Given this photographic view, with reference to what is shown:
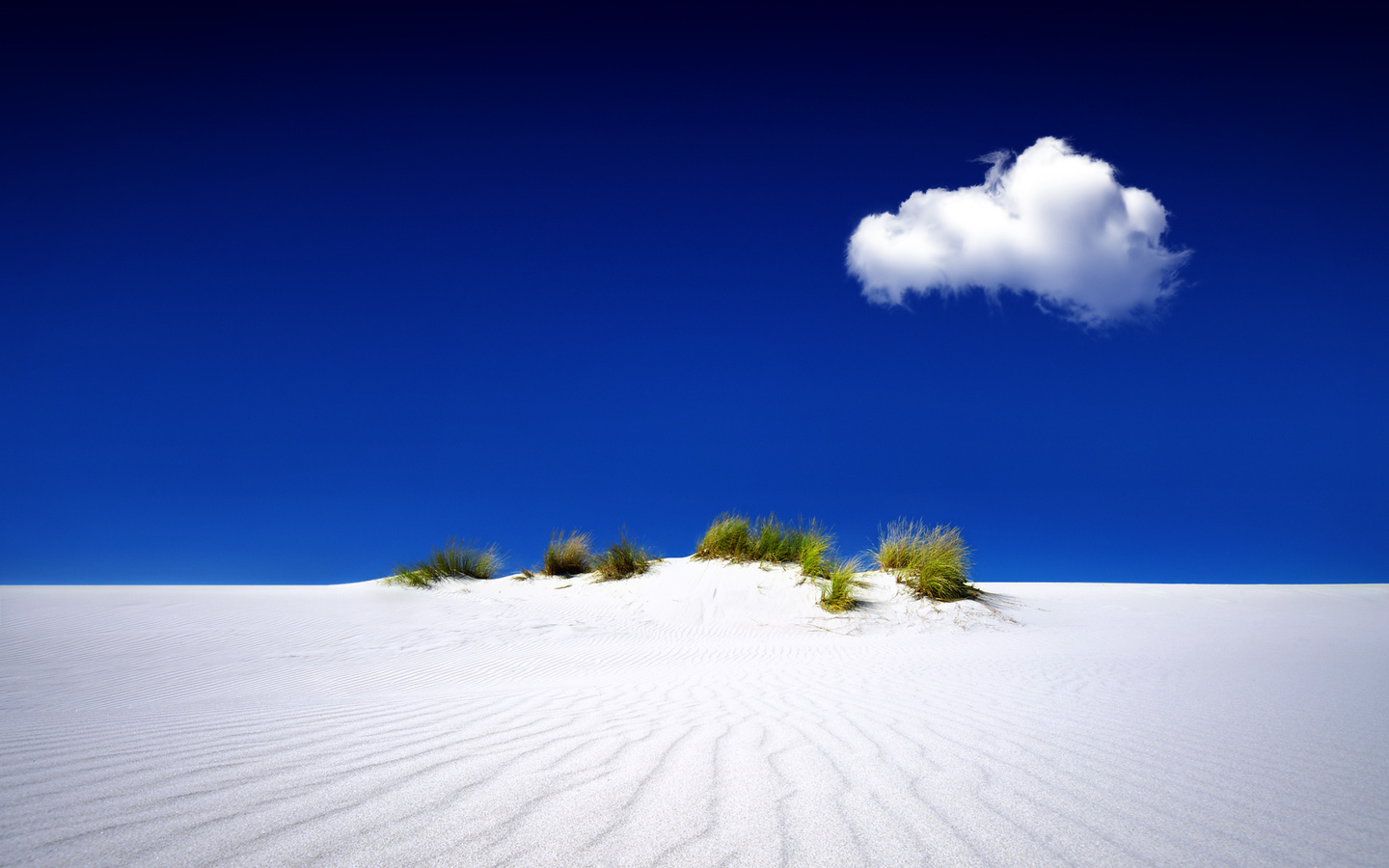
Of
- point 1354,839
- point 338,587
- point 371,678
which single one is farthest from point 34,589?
point 1354,839

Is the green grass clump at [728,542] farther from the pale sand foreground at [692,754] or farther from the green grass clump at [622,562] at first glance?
the pale sand foreground at [692,754]

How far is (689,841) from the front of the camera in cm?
188

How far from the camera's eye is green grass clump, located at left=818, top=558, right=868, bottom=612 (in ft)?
33.0

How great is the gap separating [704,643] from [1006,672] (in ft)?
13.8

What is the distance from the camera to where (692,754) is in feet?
9.06

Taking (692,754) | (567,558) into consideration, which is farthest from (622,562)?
(692,754)

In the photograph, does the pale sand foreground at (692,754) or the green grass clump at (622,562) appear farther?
the green grass clump at (622,562)

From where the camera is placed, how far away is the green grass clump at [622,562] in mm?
12562

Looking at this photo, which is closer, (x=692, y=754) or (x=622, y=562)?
(x=692, y=754)

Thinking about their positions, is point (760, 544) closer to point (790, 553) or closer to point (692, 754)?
point (790, 553)

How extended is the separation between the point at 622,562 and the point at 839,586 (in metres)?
4.73

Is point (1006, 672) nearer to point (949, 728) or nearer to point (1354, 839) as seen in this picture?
point (949, 728)

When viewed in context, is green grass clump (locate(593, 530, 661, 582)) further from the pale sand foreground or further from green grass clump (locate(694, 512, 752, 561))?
the pale sand foreground

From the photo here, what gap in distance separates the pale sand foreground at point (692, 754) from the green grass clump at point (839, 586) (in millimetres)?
2861
